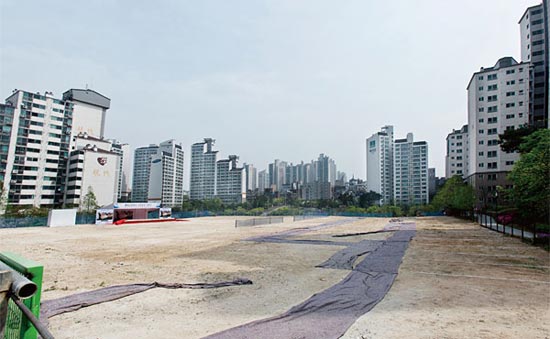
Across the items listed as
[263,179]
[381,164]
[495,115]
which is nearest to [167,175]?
[263,179]

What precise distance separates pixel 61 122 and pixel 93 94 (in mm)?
13427

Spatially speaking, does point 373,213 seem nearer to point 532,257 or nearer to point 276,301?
point 532,257

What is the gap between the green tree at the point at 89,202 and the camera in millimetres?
59125

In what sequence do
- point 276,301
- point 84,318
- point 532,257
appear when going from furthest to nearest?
1. point 532,257
2. point 276,301
3. point 84,318

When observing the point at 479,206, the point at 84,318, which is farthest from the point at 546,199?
the point at 479,206

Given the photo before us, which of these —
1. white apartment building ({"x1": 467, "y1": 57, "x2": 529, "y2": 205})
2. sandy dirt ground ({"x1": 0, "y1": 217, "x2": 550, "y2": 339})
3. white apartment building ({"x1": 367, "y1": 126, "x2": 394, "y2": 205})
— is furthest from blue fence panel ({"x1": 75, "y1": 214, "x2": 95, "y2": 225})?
white apartment building ({"x1": 367, "y1": 126, "x2": 394, "y2": 205})

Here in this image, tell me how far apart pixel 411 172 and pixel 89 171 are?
9486cm

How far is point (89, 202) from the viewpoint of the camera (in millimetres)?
59250

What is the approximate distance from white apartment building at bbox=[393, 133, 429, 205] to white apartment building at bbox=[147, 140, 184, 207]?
7864 cm

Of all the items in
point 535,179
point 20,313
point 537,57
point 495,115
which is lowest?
point 20,313

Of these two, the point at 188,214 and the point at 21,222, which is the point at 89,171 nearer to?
the point at 188,214

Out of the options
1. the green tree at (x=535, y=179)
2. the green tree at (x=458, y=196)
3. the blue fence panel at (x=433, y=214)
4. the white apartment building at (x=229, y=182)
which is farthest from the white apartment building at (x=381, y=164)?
the green tree at (x=535, y=179)

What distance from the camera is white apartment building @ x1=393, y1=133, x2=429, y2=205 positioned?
330 feet

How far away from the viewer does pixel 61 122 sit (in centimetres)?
6500
